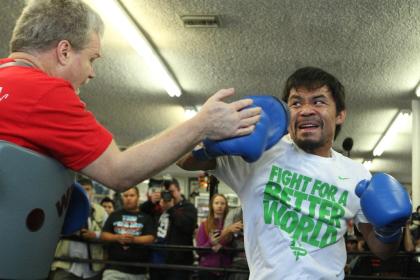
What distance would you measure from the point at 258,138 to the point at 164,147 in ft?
0.88

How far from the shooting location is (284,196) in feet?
5.52

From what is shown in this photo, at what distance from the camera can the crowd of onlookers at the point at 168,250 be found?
157 inches

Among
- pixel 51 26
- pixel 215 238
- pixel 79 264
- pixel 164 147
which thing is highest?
pixel 51 26

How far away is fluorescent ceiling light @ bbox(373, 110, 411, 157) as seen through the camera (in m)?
8.12

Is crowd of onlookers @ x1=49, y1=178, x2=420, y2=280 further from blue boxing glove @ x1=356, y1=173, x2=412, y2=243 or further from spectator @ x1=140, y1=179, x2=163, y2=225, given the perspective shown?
blue boxing glove @ x1=356, y1=173, x2=412, y2=243

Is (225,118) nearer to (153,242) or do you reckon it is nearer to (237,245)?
(237,245)

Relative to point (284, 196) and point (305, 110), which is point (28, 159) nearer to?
point (284, 196)

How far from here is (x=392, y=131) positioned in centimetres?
948

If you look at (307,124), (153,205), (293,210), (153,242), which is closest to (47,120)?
(293,210)

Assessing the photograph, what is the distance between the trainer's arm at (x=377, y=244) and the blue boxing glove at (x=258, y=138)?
63cm

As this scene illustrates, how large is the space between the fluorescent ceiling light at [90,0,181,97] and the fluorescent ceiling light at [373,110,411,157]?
3777 mm

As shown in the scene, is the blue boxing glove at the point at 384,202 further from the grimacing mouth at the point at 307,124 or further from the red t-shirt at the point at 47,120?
the red t-shirt at the point at 47,120

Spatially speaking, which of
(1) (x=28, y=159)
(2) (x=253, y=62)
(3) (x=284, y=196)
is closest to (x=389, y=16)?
(2) (x=253, y=62)

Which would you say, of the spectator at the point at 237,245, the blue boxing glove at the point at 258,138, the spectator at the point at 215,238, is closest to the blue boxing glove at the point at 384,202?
the blue boxing glove at the point at 258,138
